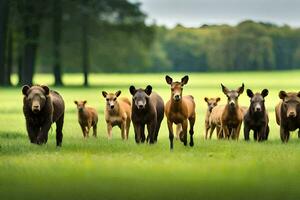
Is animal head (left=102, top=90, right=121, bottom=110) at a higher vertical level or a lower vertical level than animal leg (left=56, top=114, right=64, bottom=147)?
higher

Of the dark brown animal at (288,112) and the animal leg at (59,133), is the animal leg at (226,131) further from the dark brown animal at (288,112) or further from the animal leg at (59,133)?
the animal leg at (59,133)

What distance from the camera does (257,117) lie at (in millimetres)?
16547

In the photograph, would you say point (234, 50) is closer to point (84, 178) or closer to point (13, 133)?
point (13, 133)

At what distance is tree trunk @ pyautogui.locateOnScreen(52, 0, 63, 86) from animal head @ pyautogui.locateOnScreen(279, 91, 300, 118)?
20.0 m

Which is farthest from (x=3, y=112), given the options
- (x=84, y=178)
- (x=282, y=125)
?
(x=84, y=178)

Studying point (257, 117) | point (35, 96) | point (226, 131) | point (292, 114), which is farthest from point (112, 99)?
point (292, 114)

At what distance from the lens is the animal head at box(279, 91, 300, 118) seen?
612 inches

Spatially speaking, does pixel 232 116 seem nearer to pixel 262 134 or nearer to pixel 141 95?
pixel 262 134

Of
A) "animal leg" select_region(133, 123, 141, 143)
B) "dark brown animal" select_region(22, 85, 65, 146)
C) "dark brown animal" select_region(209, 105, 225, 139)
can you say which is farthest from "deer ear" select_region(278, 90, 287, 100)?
"dark brown animal" select_region(22, 85, 65, 146)

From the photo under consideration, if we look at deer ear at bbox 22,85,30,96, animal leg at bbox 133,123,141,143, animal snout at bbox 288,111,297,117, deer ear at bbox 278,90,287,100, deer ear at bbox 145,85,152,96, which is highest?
deer ear at bbox 22,85,30,96

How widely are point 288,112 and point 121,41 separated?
96.2 ft

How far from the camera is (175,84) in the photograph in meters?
13.7

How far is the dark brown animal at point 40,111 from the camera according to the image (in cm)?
1420

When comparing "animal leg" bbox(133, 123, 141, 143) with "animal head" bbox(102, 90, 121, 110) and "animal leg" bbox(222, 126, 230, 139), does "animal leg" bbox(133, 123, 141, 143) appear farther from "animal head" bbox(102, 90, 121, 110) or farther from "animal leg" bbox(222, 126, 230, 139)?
"animal leg" bbox(222, 126, 230, 139)
